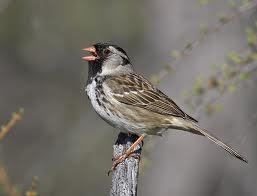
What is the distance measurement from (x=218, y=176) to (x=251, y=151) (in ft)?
2.36

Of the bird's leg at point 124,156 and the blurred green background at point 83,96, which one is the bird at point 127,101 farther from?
the blurred green background at point 83,96

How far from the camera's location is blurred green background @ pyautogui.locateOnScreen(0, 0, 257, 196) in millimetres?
9906

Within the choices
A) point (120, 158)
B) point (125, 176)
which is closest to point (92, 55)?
point (120, 158)

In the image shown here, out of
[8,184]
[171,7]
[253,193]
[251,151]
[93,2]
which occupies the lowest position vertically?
[8,184]

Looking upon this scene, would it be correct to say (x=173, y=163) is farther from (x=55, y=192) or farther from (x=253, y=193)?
(x=55, y=192)

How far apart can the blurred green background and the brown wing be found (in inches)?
102

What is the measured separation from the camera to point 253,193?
9.16 meters

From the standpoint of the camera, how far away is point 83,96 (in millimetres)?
16766

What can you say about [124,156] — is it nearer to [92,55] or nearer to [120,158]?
[120,158]

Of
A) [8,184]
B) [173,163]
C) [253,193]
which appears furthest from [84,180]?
[8,184]

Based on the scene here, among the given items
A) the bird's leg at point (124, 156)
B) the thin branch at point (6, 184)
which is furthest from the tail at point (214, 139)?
the thin branch at point (6, 184)

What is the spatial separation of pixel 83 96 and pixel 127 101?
9.94 m

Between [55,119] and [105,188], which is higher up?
[55,119]

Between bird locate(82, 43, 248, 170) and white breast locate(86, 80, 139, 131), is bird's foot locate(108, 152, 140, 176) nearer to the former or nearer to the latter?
bird locate(82, 43, 248, 170)
